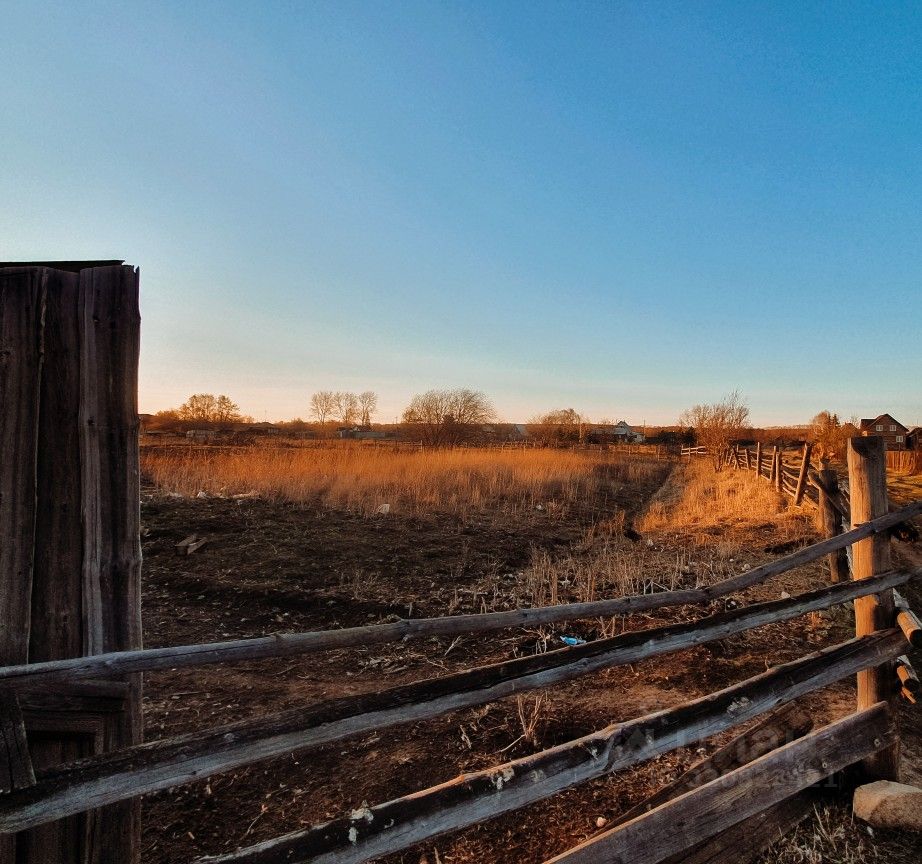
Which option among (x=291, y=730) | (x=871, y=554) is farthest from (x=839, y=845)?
(x=291, y=730)

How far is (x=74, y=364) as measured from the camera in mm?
1534

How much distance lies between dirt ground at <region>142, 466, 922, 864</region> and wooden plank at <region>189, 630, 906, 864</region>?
0.78 meters

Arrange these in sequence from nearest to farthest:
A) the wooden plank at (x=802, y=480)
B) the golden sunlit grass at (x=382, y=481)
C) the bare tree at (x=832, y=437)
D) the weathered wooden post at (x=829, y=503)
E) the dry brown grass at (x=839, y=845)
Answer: the dry brown grass at (x=839, y=845), the weathered wooden post at (x=829, y=503), the wooden plank at (x=802, y=480), the golden sunlit grass at (x=382, y=481), the bare tree at (x=832, y=437)

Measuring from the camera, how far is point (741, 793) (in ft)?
7.43

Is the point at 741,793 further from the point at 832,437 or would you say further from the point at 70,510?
the point at 832,437

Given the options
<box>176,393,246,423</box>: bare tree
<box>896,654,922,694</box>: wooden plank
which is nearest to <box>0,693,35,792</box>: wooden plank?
<box>896,654,922,694</box>: wooden plank

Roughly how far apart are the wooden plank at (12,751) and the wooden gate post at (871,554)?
3.57 m

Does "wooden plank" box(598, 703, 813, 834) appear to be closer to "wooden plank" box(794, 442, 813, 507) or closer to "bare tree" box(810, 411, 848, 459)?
"wooden plank" box(794, 442, 813, 507)

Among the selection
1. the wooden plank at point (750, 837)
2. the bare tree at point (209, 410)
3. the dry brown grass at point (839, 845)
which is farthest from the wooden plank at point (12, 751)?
the bare tree at point (209, 410)

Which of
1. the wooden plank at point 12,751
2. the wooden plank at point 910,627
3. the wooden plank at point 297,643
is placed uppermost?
the wooden plank at point 297,643

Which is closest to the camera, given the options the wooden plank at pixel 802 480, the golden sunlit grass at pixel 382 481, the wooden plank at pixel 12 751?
the wooden plank at pixel 12 751

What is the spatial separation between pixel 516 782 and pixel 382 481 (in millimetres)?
12286

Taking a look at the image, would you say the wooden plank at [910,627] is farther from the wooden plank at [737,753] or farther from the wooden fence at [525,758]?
the wooden plank at [737,753]

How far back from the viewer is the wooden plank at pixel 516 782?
1504 millimetres
